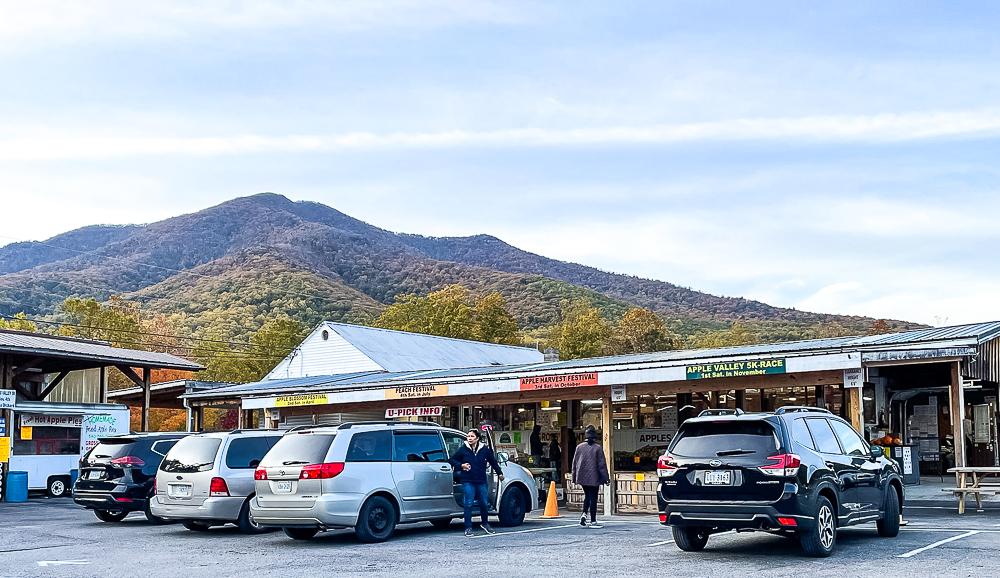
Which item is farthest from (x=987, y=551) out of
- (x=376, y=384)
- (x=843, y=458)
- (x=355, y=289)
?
(x=355, y=289)

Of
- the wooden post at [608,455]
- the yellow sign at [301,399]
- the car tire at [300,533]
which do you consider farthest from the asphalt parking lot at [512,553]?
the yellow sign at [301,399]

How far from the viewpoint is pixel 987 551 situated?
11453 millimetres

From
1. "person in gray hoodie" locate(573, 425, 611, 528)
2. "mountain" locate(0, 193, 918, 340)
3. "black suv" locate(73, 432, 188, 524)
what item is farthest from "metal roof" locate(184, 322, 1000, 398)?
"mountain" locate(0, 193, 918, 340)

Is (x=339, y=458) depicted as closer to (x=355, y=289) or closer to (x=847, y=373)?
(x=847, y=373)

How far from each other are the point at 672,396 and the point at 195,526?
14151 mm

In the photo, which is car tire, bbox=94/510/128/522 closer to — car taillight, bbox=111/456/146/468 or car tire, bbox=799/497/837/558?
car taillight, bbox=111/456/146/468

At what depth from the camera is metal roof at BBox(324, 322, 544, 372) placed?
136 feet

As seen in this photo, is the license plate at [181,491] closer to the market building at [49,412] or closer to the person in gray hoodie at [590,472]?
the person in gray hoodie at [590,472]

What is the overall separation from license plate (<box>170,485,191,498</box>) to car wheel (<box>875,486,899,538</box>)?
402 inches

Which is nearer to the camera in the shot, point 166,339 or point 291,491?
point 291,491

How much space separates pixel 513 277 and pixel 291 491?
439 feet

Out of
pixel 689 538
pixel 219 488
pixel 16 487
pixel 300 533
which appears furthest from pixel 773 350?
pixel 16 487

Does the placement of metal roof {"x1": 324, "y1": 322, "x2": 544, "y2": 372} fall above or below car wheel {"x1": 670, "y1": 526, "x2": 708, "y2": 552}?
above

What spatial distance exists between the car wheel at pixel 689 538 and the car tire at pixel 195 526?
27.6 feet
